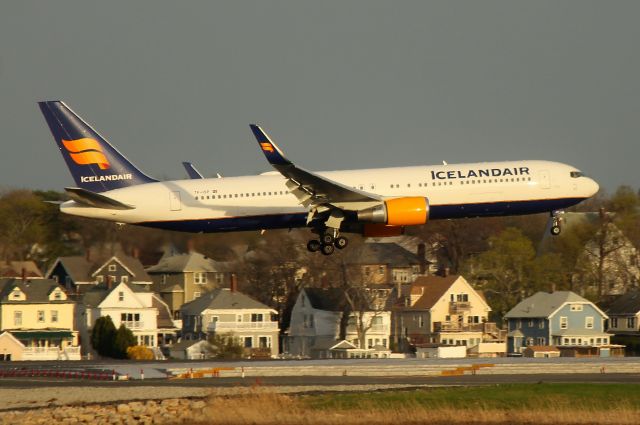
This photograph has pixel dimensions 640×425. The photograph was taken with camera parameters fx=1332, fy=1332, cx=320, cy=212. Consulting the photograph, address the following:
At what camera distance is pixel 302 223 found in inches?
2333

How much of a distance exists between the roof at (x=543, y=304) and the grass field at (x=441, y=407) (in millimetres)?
60008

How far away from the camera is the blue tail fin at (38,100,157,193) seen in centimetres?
6047

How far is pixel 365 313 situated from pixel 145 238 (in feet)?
95.2

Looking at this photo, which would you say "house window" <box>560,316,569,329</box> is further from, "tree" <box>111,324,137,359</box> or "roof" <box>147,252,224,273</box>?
"tree" <box>111,324,137,359</box>

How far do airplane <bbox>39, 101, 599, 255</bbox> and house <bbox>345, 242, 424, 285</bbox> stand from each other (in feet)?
169

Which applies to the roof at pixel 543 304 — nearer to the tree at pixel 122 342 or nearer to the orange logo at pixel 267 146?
the tree at pixel 122 342

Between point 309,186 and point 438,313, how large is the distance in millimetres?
56003

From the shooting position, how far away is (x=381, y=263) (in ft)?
398

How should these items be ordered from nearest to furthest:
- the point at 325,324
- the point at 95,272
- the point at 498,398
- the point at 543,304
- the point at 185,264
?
the point at 498,398
the point at 543,304
the point at 325,324
the point at 95,272
the point at 185,264

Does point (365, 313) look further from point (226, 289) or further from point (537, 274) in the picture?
point (537, 274)

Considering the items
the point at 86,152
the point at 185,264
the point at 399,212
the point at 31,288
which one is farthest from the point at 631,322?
the point at 86,152

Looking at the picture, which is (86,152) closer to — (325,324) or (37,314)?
(37,314)

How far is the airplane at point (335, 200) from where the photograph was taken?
189 feet

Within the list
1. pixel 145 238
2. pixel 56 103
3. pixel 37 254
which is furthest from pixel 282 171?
pixel 37 254
